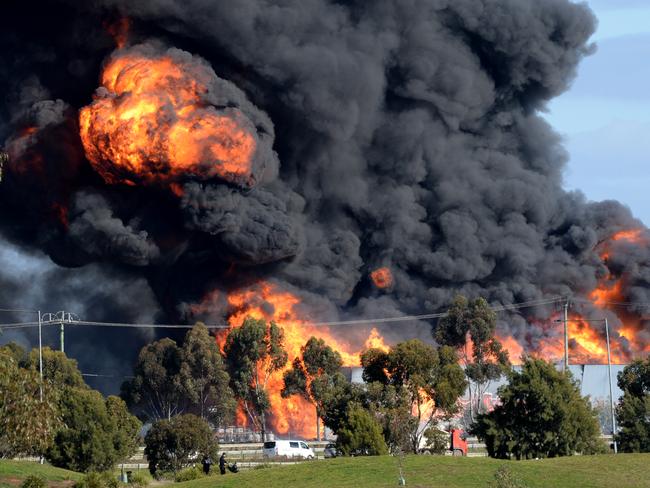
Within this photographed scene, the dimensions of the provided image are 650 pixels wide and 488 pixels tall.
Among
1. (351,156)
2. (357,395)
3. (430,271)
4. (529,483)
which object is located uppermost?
(351,156)

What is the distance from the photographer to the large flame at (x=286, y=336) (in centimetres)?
11869

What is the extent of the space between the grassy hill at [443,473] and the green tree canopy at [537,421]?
419 inches

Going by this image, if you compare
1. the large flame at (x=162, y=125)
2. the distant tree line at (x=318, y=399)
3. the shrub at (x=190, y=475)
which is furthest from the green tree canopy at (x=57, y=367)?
the shrub at (x=190, y=475)

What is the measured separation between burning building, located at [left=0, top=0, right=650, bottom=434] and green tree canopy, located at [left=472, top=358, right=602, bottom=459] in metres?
43.1

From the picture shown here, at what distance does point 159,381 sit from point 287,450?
2537cm

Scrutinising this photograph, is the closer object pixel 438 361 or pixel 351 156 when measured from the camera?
pixel 438 361

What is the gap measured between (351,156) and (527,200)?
64.0ft

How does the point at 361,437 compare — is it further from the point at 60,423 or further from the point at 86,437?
the point at 60,423

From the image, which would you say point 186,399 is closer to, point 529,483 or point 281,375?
point 281,375

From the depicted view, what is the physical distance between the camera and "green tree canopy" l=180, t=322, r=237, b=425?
110m

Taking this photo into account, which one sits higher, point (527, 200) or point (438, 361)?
point (527, 200)

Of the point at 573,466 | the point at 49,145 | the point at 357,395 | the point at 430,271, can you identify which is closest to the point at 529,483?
the point at 573,466

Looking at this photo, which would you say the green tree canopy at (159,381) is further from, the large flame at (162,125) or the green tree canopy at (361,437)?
the green tree canopy at (361,437)

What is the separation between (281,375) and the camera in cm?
11962
